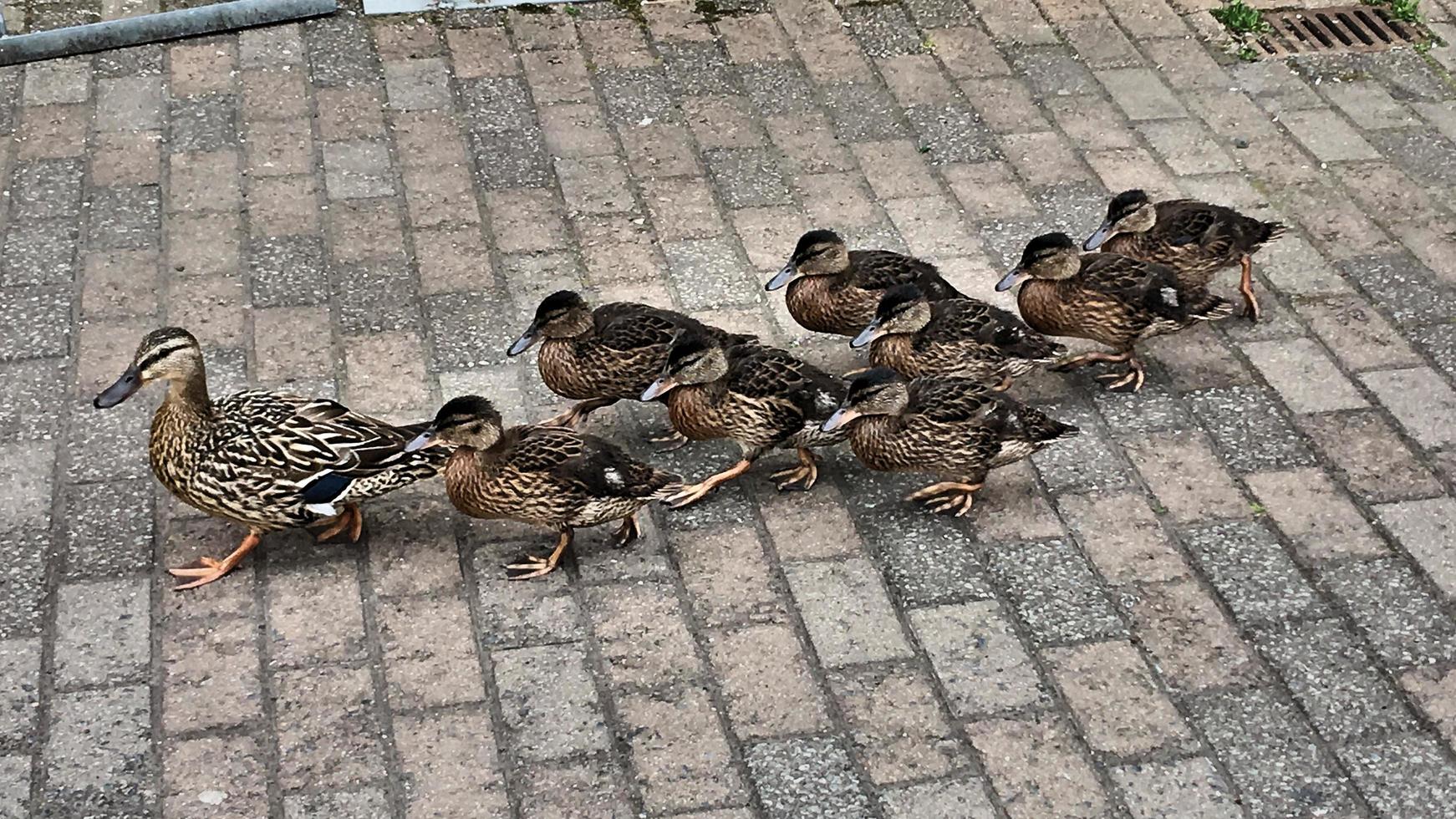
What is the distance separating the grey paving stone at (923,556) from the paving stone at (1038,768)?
0.60 m

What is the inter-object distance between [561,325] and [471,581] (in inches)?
43.4

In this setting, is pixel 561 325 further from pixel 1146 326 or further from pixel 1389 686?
pixel 1389 686

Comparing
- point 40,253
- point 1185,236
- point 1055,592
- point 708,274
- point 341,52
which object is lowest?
point 40,253

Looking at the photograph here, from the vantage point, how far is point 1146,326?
20.5 feet

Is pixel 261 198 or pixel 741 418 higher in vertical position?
pixel 741 418

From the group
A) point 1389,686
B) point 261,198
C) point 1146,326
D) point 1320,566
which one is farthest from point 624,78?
point 1389,686

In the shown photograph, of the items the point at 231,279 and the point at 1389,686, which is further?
the point at 231,279

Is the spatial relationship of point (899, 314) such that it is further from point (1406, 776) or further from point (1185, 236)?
point (1406, 776)

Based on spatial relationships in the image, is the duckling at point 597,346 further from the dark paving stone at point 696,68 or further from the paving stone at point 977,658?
the dark paving stone at point 696,68

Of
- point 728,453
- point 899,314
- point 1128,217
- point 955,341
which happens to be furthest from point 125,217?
point 1128,217

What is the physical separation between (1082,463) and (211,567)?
3.22 meters

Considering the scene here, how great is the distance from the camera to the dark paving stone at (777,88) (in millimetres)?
8141

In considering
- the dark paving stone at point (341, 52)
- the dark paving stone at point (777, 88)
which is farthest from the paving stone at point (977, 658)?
the dark paving stone at point (341, 52)

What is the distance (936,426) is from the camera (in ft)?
18.4
